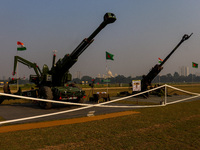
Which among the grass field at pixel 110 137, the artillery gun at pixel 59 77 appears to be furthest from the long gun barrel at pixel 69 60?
the grass field at pixel 110 137

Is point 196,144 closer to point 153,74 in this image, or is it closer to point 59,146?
point 59,146

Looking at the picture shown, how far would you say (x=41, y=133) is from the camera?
5375 mm

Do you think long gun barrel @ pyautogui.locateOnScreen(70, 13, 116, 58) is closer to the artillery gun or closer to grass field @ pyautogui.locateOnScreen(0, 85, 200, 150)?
the artillery gun

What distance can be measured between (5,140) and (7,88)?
896cm

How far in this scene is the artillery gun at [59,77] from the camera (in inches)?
411

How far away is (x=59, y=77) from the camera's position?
11.8 meters

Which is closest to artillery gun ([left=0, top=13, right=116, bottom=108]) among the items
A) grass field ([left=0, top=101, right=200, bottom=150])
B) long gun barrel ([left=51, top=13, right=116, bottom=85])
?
long gun barrel ([left=51, top=13, right=116, bottom=85])

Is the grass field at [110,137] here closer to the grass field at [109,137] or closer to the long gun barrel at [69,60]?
the grass field at [109,137]

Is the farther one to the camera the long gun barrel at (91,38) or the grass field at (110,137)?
the long gun barrel at (91,38)

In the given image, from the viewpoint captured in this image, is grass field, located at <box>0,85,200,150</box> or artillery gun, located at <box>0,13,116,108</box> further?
artillery gun, located at <box>0,13,116,108</box>

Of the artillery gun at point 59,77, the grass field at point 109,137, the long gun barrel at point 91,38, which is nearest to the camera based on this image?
the grass field at point 109,137

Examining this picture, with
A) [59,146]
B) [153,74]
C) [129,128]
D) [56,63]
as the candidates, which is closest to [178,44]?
[153,74]

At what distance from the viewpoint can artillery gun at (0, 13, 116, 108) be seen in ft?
34.3

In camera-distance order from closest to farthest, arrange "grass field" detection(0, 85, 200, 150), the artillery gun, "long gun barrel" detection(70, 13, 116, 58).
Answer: "grass field" detection(0, 85, 200, 150) < "long gun barrel" detection(70, 13, 116, 58) < the artillery gun
